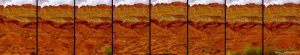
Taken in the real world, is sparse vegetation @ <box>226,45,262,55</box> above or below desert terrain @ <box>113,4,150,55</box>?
below

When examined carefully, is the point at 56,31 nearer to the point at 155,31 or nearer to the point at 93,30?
the point at 93,30

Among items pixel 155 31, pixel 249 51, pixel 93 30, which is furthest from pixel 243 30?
pixel 93 30

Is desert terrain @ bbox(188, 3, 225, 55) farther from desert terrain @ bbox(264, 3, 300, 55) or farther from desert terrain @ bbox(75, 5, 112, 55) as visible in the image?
desert terrain @ bbox(75, 5, 112, 55)

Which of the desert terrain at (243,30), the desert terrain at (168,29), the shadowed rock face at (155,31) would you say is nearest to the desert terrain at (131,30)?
the shadowed rock face at (155,31)

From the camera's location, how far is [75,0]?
41.5 feet

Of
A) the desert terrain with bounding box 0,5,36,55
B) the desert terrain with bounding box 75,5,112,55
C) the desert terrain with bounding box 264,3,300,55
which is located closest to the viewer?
the desert terrain with bounding box 264,3,300,55

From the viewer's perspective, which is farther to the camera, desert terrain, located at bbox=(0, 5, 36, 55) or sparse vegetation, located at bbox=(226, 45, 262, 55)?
desert terrain, located at bbox=(0, 5, 36, 55)

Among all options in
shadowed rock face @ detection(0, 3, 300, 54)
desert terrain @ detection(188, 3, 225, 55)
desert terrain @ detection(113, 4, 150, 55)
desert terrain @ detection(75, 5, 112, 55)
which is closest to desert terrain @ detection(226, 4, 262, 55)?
shadowed rock face @ detection(0, 3, 300, 54)

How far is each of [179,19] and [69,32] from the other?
1.87 meters

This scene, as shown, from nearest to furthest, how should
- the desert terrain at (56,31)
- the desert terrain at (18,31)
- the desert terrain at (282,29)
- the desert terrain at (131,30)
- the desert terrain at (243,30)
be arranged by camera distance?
the desert terrain at (282,29) < the desert terrain at (243,30) < the desert terrain at (131,30) < the desert terrain at (56,31) < the desert terrain at (18,31)

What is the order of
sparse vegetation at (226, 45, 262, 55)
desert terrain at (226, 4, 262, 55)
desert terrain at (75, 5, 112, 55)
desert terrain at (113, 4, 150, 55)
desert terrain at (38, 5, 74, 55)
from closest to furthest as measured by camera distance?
desert terrain at (226, 4, 262, 55)
sparse vegetation at (226, 45, 262, 55)
desert terrain at (113, 4, 150, 55)
desert terrain at (75, 5, 112, 55)
desert terrain at (38, 5, 74, 55)

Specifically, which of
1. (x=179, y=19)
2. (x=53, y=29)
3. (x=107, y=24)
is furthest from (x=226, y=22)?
(x=53, y=29)

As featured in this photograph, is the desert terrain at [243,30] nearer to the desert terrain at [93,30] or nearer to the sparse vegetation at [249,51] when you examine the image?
the sparse vegetation at [249,51]

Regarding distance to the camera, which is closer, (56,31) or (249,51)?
(249,51)
